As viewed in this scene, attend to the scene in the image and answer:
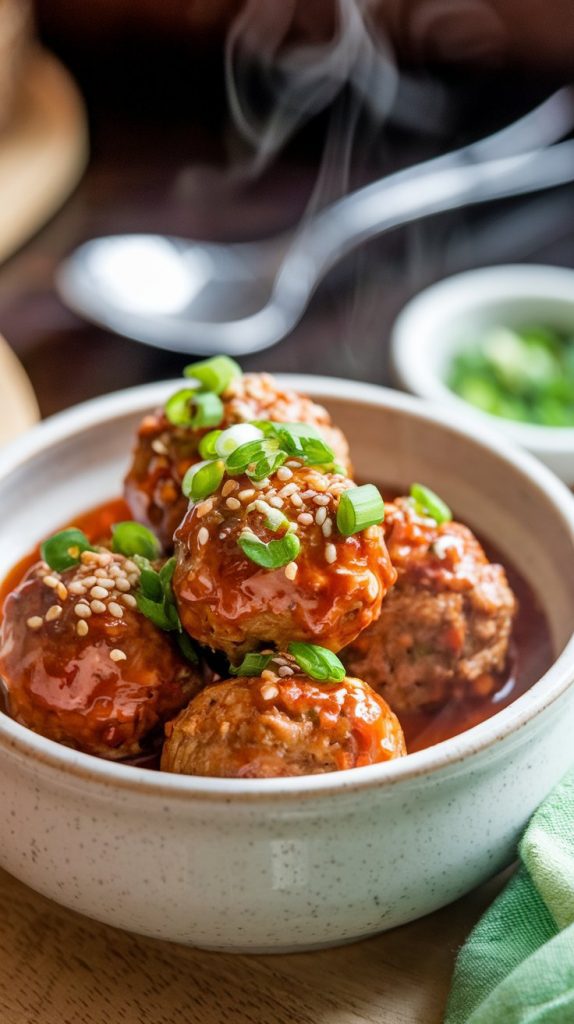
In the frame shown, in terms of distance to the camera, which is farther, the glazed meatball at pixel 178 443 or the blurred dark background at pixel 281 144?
the blurred dark background at pixel 281 144

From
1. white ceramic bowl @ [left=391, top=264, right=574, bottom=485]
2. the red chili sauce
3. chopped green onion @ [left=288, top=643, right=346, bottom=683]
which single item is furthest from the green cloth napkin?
white ceramic bowl @ [left=391, top=264, right=574, bottom=485]

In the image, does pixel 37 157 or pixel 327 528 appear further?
pixel 37 157

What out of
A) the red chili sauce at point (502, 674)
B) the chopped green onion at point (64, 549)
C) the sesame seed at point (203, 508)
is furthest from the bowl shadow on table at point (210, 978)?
the sesame seed at point (203, 508)

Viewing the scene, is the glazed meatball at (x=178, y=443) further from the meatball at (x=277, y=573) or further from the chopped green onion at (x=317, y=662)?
the chopped green onion at (x=317, y=662)

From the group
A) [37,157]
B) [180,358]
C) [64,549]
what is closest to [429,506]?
[64,549]

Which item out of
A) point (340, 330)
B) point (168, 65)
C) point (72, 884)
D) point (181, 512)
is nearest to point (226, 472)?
point (181, 512)

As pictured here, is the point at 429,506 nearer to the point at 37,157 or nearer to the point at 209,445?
the point at 209,445
